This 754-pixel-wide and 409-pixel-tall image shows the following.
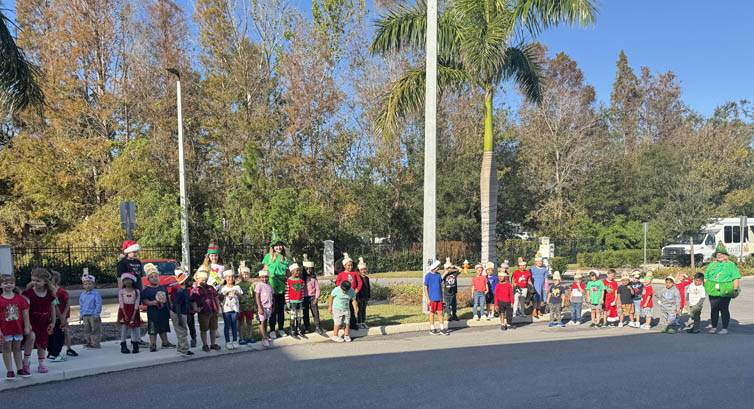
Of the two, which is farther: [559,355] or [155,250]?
[155,250]

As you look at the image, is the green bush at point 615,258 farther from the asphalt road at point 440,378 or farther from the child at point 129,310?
the child at point 129,310

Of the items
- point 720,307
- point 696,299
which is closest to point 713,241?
point 696,299

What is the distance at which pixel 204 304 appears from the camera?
930 cm

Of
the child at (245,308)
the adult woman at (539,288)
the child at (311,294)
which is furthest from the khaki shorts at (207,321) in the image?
the adult woman at (539,288)

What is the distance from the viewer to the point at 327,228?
94.7 ft

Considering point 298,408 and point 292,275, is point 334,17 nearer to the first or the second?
point 292,275

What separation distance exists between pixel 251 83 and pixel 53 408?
28.7 metres

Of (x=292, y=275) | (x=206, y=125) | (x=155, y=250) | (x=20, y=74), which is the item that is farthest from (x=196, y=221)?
(x=292, y=275)

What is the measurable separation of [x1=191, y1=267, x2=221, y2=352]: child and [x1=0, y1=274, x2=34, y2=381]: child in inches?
95.7

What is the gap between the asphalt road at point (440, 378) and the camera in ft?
21.4

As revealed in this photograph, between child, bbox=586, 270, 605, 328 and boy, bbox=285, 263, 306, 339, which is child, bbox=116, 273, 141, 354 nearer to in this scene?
boy, bbox=285, 263, 306, 339

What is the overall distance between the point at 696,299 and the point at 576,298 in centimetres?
246

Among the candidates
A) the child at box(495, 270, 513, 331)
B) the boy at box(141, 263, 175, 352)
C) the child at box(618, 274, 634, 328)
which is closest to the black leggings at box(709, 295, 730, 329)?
the child at box(618, 274, 634, 328)

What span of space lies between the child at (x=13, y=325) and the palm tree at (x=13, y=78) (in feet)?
24.6
